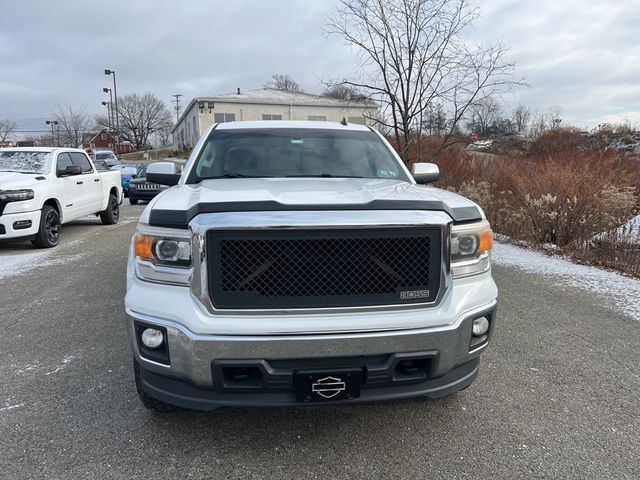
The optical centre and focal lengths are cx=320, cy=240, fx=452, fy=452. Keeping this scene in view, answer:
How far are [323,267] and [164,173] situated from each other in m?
2.32

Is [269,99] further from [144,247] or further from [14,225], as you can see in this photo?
[144,247]

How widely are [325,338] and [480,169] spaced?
10.7 metres

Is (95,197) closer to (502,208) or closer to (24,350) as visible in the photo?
(24,350)

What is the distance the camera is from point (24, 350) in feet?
12.1

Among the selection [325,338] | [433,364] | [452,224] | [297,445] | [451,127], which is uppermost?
[451,127]

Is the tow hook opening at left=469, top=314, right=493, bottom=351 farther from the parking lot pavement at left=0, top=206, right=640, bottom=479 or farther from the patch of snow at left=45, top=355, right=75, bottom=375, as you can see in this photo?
the patch of snow at left=45, top=355, right=75, bottom=375

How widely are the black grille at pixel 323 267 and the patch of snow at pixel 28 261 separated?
214 inches

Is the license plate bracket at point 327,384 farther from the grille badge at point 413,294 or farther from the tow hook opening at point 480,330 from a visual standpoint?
the tow hook opening at point 480,330

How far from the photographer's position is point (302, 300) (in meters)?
2.19

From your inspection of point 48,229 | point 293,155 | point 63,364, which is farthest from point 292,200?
point 48,229

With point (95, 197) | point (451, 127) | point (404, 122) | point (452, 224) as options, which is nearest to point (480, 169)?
point (451, 127)

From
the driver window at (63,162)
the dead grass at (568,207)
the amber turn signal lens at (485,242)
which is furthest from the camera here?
the driver window at (63,162)

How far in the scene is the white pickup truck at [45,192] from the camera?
23.9 feet

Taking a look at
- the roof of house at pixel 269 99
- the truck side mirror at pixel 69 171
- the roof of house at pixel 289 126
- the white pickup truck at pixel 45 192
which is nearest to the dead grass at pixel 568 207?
the roof of house at pixel 289 126
